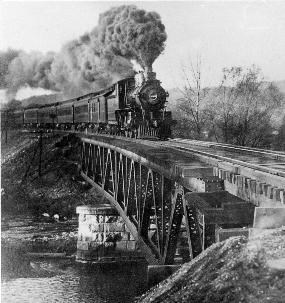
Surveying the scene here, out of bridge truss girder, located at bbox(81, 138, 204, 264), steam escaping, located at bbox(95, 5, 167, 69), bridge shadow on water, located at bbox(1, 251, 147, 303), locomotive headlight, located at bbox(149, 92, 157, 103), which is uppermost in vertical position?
steam escaping, located at bbox(95, 5, 167, 69)

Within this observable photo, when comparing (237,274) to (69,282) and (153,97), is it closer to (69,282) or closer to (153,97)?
(69,282)

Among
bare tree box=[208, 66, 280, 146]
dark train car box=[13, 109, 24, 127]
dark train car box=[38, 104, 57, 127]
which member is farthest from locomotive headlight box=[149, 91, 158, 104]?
dark train car box=[13, 109, 24, 127]

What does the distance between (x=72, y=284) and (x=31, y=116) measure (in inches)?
1144

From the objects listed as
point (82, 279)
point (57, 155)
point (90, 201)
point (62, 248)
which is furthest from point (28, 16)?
point (57, 155)

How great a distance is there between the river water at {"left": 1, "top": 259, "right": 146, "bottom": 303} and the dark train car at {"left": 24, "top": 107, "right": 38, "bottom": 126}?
2485 centimetres

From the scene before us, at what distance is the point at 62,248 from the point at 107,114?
7785mm

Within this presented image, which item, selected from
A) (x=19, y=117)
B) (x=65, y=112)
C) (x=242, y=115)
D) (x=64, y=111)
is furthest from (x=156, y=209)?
(x=19, y=117)

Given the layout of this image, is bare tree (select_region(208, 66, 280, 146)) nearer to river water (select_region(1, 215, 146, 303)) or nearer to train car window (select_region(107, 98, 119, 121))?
train car window (select_region(107, 98, 119, 121))

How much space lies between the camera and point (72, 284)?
15711 millimetres

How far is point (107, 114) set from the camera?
80.0 ft

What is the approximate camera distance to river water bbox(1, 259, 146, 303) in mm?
14344

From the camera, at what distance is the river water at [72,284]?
14344mm

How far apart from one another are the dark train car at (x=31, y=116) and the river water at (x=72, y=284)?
81.5ft

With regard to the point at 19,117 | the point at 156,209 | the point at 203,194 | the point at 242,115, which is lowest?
the point at 156,209
